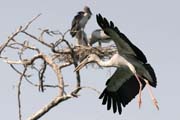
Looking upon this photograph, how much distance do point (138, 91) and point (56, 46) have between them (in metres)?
3.01

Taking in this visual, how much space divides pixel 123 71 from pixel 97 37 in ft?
3.43

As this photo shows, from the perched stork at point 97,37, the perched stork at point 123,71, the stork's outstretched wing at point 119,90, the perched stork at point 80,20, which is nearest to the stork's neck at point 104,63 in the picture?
the perched stork at point 123,71

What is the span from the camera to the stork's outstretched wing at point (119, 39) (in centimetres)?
1321

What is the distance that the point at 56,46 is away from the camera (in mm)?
12891

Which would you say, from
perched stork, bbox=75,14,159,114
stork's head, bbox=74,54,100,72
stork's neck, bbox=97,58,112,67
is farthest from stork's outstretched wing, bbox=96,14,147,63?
stork's head, bbox=74,54,100,72

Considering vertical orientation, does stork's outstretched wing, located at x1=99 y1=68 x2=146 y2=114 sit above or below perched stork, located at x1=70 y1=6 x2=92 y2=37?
below

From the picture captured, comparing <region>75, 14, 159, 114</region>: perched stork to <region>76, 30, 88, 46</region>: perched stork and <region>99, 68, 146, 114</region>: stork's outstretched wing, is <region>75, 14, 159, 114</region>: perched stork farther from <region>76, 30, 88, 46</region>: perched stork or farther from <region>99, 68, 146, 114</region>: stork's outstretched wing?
<region>76, 30, 88, 46</region>: perched stork

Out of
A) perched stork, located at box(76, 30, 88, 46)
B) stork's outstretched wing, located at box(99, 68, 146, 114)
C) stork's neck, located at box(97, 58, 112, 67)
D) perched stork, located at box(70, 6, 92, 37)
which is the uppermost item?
perched stork, located at box(70, 6, 92, 37)

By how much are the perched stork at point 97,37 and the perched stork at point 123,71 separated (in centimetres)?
76

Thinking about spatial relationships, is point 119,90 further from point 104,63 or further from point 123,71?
point 104,63

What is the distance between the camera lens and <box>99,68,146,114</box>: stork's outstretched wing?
15.5 m

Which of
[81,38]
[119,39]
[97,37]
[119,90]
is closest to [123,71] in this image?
[119,90]

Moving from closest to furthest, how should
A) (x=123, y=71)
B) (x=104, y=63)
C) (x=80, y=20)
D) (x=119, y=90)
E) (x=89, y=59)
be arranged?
(x=104, y=63) < (x=89, y=59) < (x=123, y=71) < (x=119, y=90) < (x=80, y=20)

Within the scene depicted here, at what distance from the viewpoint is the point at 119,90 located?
624 inches
